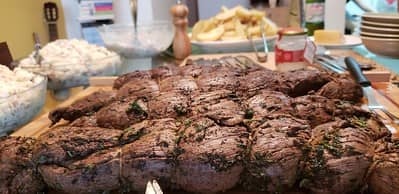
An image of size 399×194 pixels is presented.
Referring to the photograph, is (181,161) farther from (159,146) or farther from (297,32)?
(297,32)

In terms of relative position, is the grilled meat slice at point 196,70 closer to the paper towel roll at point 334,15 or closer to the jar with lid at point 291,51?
the jar with lid at point 291,51

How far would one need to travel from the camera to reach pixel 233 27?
7.05 ft

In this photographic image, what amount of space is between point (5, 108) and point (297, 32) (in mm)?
1035

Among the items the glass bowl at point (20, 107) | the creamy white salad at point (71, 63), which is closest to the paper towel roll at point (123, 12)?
the creamy white salad at point (71, 63)

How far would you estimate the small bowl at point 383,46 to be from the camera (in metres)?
1.81

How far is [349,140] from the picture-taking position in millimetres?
780

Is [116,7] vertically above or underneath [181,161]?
above

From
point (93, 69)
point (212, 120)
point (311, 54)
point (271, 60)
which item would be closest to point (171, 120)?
point (212, 120)

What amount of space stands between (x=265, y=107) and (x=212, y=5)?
135 inches

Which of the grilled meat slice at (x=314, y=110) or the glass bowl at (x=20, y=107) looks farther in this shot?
the glass bowl at (x=20, y=107)

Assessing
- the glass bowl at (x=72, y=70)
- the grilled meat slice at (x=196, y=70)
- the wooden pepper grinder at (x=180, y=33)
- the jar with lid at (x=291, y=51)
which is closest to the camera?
the grilled meat slice at (x=196, y=70)

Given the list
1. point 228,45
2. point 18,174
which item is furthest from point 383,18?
point 18,174

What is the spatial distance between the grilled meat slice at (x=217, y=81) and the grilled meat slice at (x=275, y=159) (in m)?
0.32

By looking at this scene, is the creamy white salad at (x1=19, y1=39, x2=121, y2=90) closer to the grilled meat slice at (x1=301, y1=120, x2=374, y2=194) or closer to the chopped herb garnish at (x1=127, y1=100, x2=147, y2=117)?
the chopped herb garnish at (x1=127, y1=100, x2=147, y2=117)
